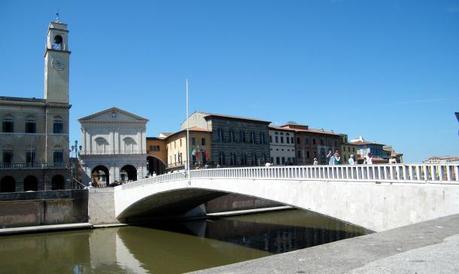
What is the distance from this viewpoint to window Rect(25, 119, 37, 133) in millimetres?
39562

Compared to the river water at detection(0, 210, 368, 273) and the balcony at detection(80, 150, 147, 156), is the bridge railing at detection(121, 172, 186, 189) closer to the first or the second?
the river water at detection(0, 210, 368, 273)

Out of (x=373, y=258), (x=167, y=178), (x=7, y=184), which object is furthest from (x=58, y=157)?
(x=373, y=258)

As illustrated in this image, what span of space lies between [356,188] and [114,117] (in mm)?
35883

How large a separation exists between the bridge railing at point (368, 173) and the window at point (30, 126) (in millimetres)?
28676

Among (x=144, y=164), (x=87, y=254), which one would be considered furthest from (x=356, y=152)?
(x=87, y=254)

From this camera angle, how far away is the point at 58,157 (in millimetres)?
40375

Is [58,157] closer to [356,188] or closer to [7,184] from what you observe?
[7,184]

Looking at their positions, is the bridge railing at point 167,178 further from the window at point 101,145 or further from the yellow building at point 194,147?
the yellow building at point 194,147

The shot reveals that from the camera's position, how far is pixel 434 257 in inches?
183

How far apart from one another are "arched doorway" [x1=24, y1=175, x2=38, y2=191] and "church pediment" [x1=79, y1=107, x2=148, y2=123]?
793 centimetres

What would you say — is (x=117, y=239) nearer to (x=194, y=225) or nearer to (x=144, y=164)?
(x=194, y=225)

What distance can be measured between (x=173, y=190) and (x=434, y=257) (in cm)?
2284

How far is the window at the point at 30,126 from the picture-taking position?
39.6 m

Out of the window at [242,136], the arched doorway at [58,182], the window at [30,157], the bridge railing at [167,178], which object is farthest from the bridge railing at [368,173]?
the window at [242,136]
